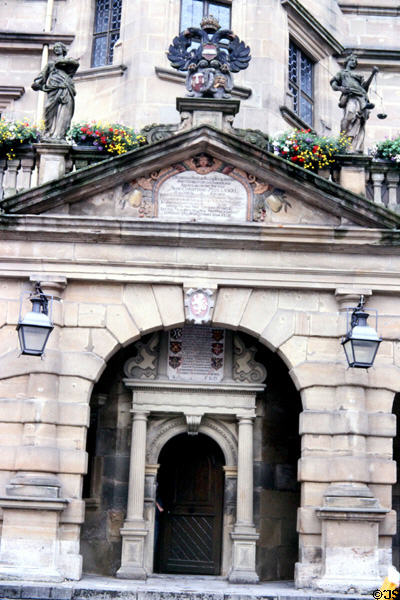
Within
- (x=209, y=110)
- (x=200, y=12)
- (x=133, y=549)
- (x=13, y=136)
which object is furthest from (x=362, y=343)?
(x=200, y=12)

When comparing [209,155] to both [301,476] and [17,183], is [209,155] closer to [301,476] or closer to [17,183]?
[17,183]

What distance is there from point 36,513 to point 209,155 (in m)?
5.47

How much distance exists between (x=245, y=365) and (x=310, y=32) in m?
7.07

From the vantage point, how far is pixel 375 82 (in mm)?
18312

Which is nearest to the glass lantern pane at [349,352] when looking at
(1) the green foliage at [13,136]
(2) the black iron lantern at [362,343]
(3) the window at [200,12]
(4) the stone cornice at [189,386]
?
(2) the black iron lantern at [362,343]

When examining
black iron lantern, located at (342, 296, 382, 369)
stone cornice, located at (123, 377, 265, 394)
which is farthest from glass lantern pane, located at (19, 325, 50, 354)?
black iron lantern, located at (342, 296, 382, 369)

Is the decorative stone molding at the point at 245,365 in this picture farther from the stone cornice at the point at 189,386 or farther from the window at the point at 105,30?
the window at the point at 105,30

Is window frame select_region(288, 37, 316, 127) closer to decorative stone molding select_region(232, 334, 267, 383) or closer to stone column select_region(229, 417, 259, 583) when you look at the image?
decorative stone molding select_region(232, 334, 267, 383)

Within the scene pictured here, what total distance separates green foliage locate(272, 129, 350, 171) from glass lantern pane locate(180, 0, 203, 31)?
4.05 m

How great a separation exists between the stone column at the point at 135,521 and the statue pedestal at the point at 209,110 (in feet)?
15.1

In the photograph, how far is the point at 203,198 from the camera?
44.0 feet

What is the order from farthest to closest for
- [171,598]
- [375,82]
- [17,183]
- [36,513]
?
[375,82] < [17,183] < [36,513] < [171,598]

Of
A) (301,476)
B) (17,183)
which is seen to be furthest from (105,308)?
(301,476)

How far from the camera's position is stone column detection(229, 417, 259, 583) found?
44.4 feet
